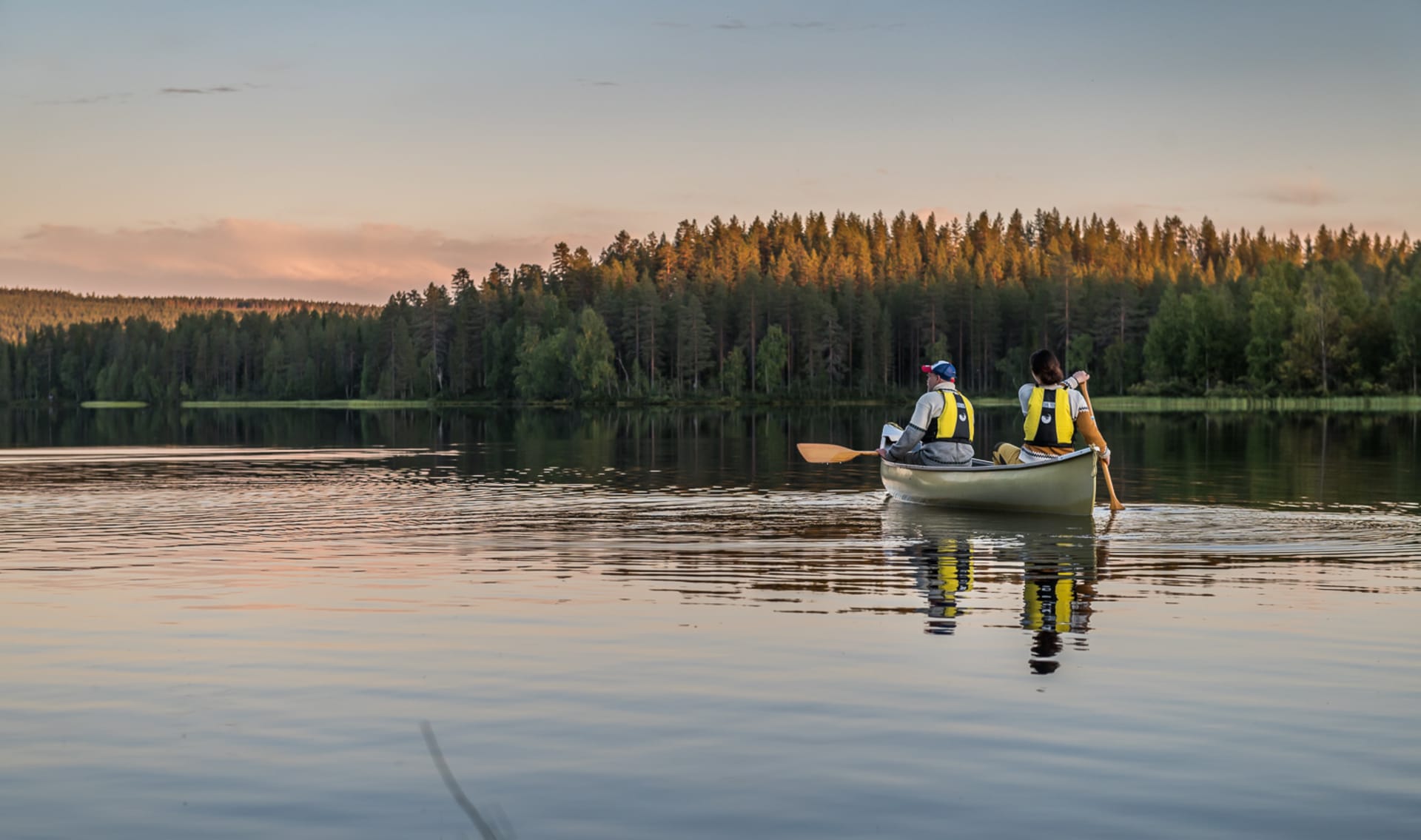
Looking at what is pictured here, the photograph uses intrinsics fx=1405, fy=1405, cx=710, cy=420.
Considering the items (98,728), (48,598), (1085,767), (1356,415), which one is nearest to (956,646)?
(1085,767)

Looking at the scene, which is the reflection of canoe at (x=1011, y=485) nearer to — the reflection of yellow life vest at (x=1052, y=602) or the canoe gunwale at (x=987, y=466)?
the canoe gunwale at (x=987, y=466)

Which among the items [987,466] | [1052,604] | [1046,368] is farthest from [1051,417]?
[1052,604]

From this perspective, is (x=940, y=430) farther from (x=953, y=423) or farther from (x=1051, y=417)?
(x=1051, y=417)

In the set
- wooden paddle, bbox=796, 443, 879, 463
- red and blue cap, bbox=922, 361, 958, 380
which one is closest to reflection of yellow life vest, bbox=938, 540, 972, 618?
red and blue cap, bbox=922, 361, 958, 380

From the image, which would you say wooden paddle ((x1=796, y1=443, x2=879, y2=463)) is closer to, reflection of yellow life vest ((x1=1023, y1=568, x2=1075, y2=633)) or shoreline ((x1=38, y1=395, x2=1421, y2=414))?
reflection of yellow life vest ((x1=1023, y1=568, x2=1075, y2=633))

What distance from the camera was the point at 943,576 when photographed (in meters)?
17.4

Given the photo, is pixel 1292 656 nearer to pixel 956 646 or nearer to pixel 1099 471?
pixel 956 646

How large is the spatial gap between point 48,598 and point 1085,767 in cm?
1203

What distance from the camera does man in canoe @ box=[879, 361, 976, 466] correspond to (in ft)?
83.0

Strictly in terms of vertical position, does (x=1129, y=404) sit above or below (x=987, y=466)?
below

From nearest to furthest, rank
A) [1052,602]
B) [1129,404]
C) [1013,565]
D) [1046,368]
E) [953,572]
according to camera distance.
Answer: [1052,602], [953,572], [1013,565], [1046,368], [1129,404]

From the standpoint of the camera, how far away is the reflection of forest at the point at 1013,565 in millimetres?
13664

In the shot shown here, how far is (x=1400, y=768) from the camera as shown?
339 inches

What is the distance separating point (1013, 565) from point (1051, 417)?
609 cm
